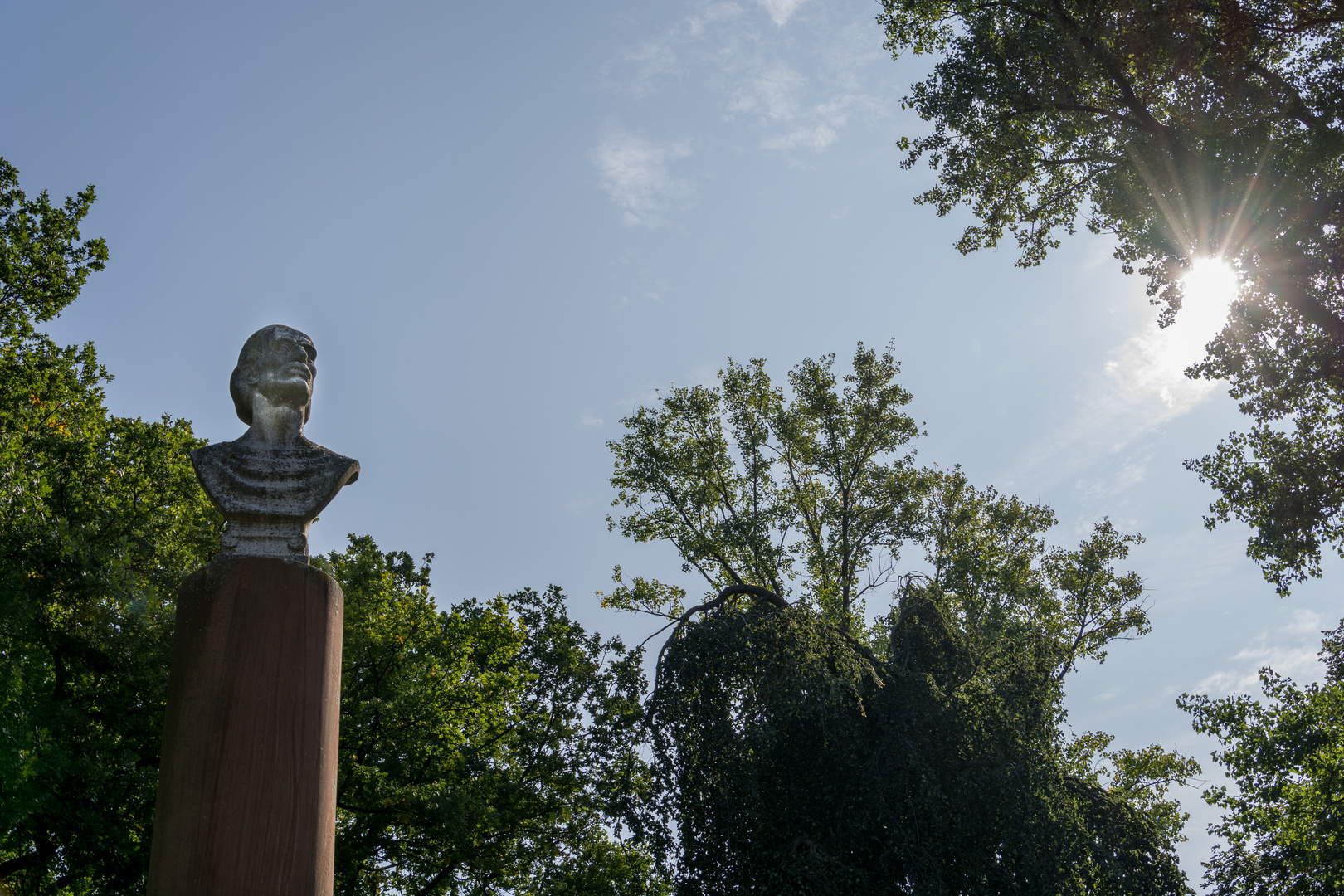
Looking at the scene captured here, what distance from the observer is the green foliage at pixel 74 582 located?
1227 centimetres

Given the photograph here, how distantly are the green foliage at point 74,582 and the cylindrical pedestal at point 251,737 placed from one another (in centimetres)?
799

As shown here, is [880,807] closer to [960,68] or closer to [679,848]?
[679,848]

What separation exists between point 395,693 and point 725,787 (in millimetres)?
5478

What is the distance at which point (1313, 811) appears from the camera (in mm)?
15938

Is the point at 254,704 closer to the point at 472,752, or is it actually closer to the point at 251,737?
the point at 251,737

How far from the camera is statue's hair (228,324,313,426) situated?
619 cm

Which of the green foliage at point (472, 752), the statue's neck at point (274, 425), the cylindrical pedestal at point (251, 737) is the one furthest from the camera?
the green foliage at point (472, 752)

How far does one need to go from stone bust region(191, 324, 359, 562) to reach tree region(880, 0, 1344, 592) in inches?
458

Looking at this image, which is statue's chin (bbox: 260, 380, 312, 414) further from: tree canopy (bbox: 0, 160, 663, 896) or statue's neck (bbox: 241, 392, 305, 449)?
tree canopy (bbox: 0, 160, 663, 896)

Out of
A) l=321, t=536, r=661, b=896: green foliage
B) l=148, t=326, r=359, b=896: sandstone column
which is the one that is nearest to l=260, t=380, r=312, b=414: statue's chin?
l=148, t=326, r=359, b=896: sandstone column

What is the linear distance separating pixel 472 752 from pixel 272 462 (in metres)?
12.9

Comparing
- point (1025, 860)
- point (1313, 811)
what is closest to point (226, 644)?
point (1025, 860)

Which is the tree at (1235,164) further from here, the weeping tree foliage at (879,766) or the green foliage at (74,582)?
the green foliage at (74,582)

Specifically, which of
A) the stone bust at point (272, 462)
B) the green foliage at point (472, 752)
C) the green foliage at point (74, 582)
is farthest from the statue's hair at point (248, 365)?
the green foliage at point (472, 752)
